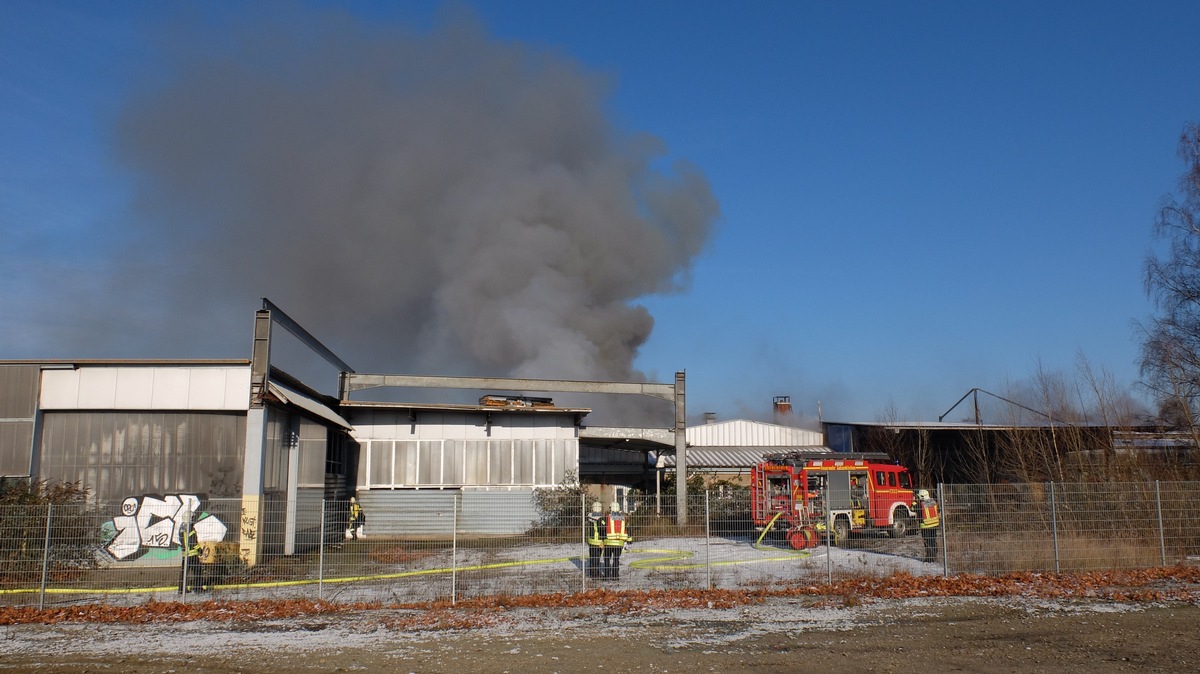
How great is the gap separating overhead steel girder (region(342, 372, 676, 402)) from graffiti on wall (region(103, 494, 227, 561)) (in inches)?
356

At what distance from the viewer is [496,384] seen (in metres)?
27.8

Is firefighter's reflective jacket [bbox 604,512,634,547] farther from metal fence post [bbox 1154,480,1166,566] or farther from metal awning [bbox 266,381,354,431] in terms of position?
Answer: metal fence post [bbox 1154,480,1166,566]

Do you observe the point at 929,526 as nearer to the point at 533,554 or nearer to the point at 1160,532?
the point at 1160,532

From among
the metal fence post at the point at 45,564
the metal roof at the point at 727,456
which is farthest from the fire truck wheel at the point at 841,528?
the metal fence post at the point at 45,564

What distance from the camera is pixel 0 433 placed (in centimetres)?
1817

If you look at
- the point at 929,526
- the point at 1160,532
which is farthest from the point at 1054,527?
the point at 1160,532

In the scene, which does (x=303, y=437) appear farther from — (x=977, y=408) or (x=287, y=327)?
(x=977, y=408)

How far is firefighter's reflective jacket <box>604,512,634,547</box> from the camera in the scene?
14.0 meters

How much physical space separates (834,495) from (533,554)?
27.6 feet

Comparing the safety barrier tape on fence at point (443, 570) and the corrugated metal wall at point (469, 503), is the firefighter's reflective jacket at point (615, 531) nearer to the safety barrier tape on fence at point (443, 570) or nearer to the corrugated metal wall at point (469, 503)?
the safety barrier tape on fence at point (443, 570)

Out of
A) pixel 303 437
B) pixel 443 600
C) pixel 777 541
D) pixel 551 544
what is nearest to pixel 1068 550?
pixel 777 541

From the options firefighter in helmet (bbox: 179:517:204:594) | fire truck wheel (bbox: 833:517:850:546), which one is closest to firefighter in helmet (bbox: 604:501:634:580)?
firefighter in helmet (bbox: 179:517:204:594)

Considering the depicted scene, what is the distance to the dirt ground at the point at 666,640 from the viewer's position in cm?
861

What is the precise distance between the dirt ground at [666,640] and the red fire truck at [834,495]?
8.24 m
